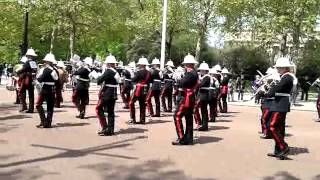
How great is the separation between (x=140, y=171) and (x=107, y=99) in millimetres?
4385

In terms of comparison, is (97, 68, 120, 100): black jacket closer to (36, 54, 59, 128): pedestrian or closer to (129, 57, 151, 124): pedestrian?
(36, 54, 59, 128): pedestrian

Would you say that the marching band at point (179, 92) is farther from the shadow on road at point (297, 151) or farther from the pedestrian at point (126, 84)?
the shadow on road at point (297, 151)

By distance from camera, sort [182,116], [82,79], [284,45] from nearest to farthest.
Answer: [182,116], [82,79], [284,45]

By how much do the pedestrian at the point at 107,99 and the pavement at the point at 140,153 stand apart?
1.04ft

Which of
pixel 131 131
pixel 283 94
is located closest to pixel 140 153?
pixel 283 94

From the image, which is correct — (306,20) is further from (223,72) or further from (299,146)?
(299,146)

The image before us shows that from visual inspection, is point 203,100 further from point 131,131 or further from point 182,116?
point 182,116

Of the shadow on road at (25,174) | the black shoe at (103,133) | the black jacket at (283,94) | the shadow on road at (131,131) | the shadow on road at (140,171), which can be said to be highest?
the black jacket at (283,94)

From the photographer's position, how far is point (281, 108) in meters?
11.2

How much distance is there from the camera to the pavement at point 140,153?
30.3 ft

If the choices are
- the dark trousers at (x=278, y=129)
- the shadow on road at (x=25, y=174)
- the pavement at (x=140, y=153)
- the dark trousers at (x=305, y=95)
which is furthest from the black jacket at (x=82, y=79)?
the dark trousers at (x=305, y=95)

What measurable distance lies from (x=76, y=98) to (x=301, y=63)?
31665 mm

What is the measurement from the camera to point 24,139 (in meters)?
12.1

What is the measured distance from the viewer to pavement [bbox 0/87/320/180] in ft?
30.3
